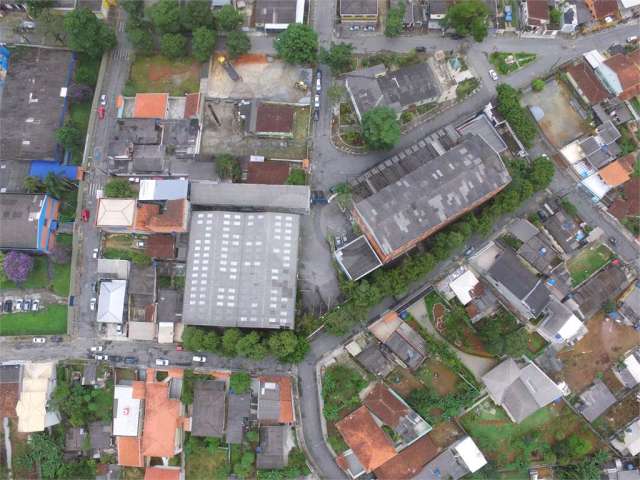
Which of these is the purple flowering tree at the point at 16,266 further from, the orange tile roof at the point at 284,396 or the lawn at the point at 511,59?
the lawn at the point at 511,59

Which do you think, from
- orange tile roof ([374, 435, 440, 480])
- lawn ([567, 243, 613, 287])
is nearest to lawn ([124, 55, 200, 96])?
orange tile roof ([374, 435, 440, 480])

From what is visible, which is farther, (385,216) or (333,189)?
(333,189)

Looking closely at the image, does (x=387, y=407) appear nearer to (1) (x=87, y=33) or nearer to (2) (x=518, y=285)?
(2) (x=518, y=285)

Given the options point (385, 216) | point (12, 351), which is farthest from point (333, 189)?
point (12, 351)

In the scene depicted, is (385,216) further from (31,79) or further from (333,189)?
(31,79)

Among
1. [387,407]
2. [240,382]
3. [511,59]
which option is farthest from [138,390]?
[511,59]
